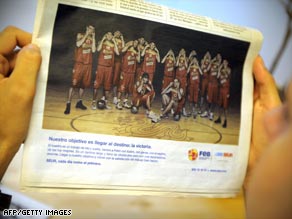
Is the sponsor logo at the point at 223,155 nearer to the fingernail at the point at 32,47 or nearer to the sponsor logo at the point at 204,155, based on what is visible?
the sponsor logo at the point at 204,155

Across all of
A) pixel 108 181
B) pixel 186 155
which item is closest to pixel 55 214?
pixel 108 181

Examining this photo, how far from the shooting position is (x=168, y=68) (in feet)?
1.34

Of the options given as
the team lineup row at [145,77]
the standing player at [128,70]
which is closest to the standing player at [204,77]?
the team lineup row at [145,77]

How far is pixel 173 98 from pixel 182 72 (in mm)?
39

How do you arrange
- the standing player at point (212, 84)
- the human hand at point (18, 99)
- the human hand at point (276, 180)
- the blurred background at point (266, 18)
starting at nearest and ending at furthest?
the human hand at point (276, 180) → the human hand at point (18, 99) → the standing player at point (212, 84) → the blurred background at point (266, 18)

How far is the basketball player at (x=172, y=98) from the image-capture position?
0.41 m

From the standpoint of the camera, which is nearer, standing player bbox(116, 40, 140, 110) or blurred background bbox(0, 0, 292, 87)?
standing player bbox(116, 40, 140, 110)

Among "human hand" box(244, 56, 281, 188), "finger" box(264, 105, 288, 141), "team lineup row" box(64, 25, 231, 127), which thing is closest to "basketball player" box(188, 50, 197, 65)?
"team lineup row" box(64, 25, 231, 127)

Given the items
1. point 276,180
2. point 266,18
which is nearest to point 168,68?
point 276,180

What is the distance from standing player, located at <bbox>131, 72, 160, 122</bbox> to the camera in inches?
15.5

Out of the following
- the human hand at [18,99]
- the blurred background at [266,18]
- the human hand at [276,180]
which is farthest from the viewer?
the blurred background at [266,18]

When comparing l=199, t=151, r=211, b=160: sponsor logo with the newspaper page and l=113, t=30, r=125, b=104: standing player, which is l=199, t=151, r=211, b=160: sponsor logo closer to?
the newspaper page

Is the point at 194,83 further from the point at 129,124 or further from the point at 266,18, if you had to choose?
the point at 266,18

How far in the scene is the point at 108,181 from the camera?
0.38 meters
